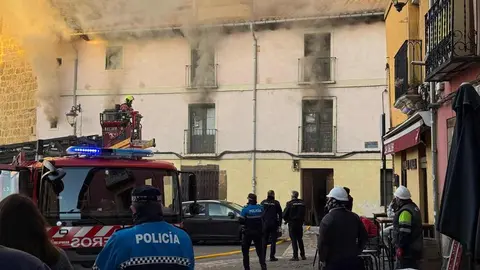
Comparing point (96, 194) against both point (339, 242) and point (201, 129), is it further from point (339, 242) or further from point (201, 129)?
point (201, 129)

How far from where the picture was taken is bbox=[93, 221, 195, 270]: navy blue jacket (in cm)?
339

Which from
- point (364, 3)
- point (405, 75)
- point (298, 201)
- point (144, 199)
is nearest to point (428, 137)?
point (405, 75)

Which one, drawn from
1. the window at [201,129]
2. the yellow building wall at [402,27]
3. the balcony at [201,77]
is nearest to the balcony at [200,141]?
the window at [201,129]

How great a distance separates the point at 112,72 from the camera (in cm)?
2430

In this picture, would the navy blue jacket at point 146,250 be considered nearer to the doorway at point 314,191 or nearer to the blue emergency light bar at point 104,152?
the blue emergency light bar at point 104,152

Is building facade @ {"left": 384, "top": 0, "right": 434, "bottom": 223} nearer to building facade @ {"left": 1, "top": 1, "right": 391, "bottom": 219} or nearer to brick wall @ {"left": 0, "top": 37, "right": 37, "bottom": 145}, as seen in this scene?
building facade @ {"left": 1, "top": 1, "right": 391, "bottom": 219}

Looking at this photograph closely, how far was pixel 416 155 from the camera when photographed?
41.9 feet

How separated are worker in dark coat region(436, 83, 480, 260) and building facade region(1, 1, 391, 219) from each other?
55.9ft

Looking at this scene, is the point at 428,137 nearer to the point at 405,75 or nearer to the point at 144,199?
the point at 405,75

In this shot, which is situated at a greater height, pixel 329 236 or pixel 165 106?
pixel 165 106

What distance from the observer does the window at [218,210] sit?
57.0 ft

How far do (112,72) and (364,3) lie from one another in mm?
10452

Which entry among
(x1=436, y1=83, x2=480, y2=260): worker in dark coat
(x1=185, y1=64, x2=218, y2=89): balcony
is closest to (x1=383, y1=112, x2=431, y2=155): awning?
(x1=436, y1=83, x2=480, y2=260): worker in dark coat

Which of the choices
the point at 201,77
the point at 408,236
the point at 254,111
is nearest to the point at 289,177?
the point at 254,111
